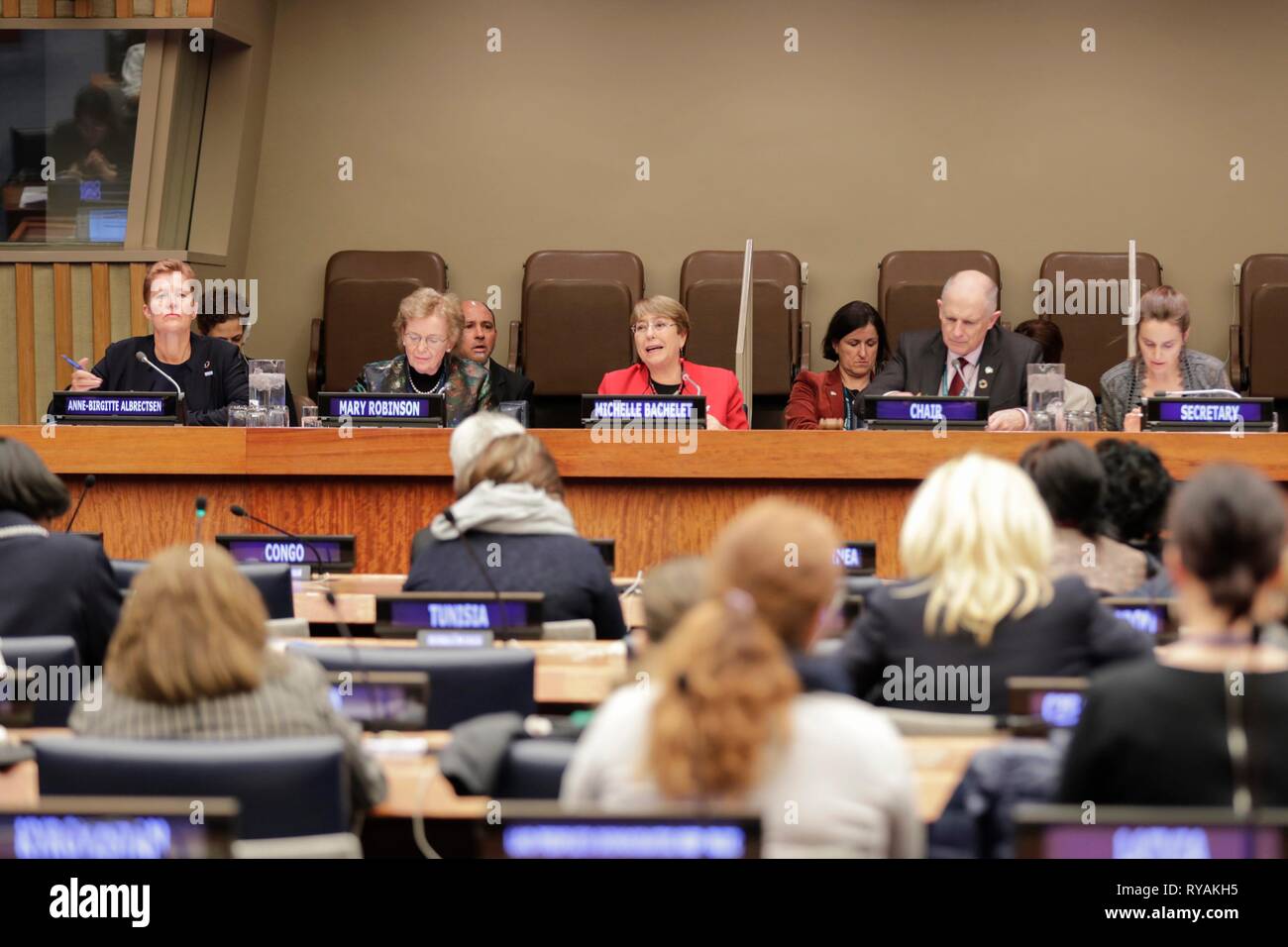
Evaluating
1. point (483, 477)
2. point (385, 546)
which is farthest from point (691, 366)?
point (483, 477)

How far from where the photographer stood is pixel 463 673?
2.38 metres

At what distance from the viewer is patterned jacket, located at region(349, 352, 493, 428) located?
5.26m

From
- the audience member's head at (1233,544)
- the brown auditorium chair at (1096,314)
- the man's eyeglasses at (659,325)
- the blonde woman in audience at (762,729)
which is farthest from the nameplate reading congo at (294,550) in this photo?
the brown auditorium chair at (1096,314)

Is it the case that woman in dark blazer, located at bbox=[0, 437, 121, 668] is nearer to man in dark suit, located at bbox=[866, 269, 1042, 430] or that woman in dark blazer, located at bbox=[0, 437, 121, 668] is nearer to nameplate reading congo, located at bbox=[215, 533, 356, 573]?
nameplate reading congo, located at bbox=[215, 533, 356, 573]

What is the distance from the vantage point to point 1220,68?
283 inches

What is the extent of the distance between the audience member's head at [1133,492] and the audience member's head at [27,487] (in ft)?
6.92

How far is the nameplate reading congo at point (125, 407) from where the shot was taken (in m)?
4.80

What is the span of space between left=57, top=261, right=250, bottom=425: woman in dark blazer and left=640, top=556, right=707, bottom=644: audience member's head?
343 centimetres

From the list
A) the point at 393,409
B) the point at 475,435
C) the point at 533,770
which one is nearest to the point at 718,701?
the point at 533,770

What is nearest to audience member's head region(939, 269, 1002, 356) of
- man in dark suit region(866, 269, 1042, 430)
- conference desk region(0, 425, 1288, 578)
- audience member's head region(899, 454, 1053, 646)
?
man in dark suit region(866, 269, 1042, 430)

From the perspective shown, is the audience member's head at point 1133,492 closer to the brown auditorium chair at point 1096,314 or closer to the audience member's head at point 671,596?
the audience member's head at point 671,596

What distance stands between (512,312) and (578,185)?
2.19 ft
